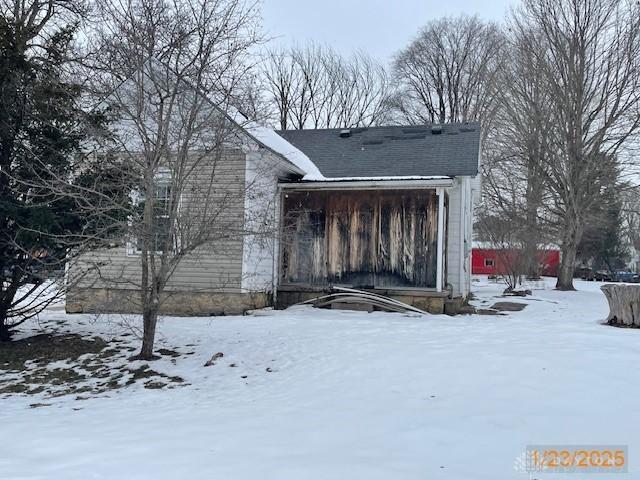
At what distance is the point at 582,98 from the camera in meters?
20.1

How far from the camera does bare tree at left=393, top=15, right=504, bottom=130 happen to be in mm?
31641

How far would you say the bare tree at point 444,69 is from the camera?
31.6 metres

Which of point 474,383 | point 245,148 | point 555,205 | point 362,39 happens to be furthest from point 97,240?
point 362,39

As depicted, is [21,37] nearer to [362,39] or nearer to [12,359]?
[12,359]

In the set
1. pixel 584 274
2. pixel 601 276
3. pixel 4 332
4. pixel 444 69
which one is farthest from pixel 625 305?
pixel 601 276

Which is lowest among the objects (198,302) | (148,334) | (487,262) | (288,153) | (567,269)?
(148,334)

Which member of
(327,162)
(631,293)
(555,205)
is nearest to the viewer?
(631,293)

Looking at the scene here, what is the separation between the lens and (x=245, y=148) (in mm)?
10445

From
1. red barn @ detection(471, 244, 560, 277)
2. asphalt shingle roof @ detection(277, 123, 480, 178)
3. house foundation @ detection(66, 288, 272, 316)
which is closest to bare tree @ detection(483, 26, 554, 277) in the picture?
asphalt shingle roof @ detection(277, 123, 480, 178)

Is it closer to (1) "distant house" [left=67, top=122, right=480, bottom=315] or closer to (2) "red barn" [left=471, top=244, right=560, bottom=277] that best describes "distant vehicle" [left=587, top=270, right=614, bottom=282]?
(2) "red barn" [left=471, top=244, right=560, bottom=277]

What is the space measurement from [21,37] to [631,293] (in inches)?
424

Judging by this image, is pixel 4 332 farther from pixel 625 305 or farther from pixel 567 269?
pixel 567 269

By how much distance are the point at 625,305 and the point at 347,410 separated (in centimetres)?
634

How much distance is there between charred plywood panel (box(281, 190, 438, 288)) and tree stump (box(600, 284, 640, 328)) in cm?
357
